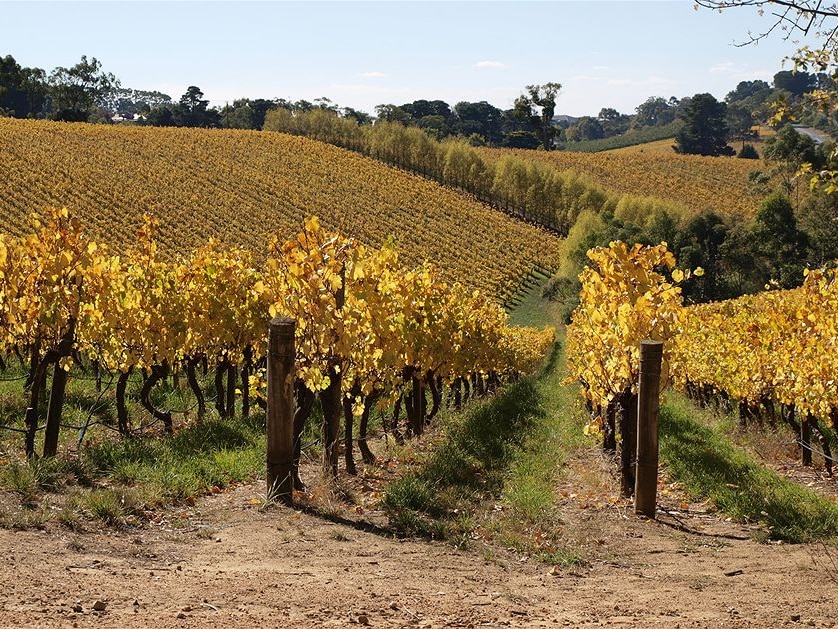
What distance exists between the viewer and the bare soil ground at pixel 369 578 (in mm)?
4449

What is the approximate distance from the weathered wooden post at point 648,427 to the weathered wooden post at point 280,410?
3.09 metres

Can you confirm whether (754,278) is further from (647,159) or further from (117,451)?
(117,451)

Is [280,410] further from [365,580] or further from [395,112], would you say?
[395,112]

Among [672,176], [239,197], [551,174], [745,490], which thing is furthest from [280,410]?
[672,176]

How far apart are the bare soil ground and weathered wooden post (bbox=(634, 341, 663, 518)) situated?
502mm

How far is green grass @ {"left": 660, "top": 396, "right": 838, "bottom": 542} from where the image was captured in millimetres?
7152

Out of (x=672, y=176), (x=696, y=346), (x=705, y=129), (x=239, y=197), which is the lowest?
(x=696, y=346)

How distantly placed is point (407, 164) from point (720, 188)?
37754 millimetres

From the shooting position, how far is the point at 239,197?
65750mm

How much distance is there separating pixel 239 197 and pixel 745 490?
60.9 m

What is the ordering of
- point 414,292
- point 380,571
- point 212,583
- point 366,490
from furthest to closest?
point 414,292
point 366,490
point 380,571
point 212,583

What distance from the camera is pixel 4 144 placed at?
6316 centimetres

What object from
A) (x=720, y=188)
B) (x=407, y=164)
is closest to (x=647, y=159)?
(x=720, y=188)

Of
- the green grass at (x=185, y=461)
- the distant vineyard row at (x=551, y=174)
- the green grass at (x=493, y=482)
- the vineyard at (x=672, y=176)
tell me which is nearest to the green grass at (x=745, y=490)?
the green grass at (x=493, y=482)
